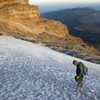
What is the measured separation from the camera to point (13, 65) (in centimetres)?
2761

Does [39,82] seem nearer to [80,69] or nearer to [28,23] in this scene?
[80,69]

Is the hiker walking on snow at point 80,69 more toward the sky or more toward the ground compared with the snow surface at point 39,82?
more toward the sky

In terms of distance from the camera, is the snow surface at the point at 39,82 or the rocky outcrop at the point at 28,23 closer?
the snow surface at the point at 39,82

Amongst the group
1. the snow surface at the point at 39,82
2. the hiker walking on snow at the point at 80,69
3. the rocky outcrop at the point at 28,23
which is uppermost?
the hiker walking on snow at the point at 80,69

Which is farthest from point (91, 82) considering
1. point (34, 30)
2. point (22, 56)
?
point (34, 30)

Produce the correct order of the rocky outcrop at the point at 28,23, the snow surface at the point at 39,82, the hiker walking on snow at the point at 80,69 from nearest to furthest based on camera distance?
the snow surface at the point at 39,82 < the hiker walking on snow at the point at 80,69 < the rocky outcrop at the point at 28,23

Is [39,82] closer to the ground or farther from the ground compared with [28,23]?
farther from the ground

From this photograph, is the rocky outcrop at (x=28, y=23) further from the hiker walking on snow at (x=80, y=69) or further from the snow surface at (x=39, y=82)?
the hiker walking on snow at (x=80, y=69)

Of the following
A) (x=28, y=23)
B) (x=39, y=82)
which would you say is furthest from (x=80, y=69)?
(x=28, y=23)

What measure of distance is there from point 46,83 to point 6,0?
62.7 meters

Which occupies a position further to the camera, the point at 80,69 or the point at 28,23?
the point at 28,23

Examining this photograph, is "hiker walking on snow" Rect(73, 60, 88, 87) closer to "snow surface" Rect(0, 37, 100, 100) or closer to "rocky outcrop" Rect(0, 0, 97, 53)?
"snow surface" Rect(0, 37, 100, 100)

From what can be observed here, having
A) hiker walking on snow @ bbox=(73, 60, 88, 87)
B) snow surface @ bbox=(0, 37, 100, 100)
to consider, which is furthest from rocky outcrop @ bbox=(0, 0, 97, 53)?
hiker walking on snow @ bbox=(73, 60, 88, 87)

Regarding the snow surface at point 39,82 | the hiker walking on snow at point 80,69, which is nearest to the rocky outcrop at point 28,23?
the snow surface at point 39,82
